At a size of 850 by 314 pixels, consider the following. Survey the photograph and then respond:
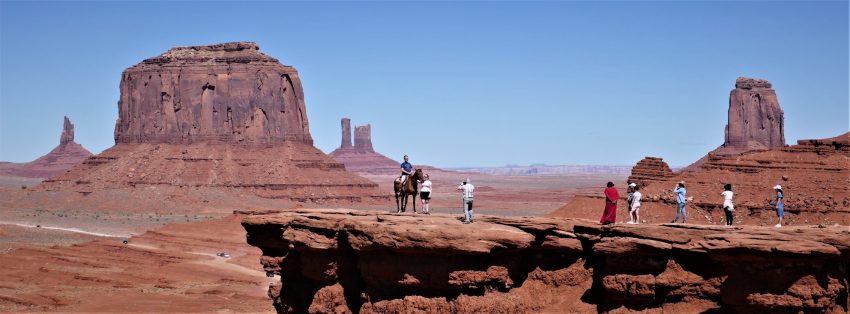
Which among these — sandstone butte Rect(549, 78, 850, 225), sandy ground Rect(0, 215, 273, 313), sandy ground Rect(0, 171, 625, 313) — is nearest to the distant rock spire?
sandy ground Rect(0, 171, 625, 313)

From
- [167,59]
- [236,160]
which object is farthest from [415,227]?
[167,59]

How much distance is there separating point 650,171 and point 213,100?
66416mm

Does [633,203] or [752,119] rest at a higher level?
[752,119]

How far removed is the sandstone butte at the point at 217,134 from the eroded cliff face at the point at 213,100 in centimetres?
10

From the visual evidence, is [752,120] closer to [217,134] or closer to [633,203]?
[217,134]

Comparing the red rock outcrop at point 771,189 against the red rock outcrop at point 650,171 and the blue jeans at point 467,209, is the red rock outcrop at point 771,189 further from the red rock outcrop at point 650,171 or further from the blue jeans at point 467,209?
the blue jeans at point 467,209

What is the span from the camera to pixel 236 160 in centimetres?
11806

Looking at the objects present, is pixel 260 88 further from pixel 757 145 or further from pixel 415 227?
pixel 415 227

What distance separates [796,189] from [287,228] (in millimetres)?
32852

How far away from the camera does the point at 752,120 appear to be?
465 feet

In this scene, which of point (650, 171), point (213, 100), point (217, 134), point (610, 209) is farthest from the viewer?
point (213, 100)

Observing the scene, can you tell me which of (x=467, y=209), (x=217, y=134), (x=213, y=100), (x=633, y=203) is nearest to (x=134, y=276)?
(x=467, y=209)

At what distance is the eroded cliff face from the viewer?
402 ft

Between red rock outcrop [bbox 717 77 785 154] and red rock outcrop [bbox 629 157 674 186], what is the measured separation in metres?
75.3
